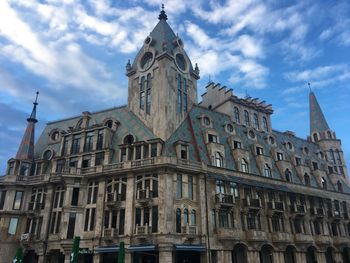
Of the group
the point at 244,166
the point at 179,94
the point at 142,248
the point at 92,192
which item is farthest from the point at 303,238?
the point at 92,192

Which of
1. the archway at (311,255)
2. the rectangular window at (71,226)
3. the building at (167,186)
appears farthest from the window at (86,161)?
the archway at (311,255)

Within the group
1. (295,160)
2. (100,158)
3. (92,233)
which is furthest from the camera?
(295,160)

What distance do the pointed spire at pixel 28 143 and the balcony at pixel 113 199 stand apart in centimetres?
1761

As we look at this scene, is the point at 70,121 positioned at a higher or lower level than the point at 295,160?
higher

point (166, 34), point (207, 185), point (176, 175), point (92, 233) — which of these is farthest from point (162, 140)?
point (166, 34)

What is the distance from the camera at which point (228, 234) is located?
39062mm

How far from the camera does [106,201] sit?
4091 cm

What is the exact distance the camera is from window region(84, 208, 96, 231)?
40491 millimetres

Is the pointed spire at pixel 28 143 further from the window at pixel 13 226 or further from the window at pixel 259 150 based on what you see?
the window at pixel 259 150

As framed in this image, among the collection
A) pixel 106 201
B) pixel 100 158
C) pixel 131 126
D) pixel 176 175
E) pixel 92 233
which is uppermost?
pixel 131 126

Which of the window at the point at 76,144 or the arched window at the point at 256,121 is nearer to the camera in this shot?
the window at the point at 76,144

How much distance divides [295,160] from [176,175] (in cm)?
2820

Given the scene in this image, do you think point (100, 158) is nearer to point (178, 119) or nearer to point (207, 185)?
point (178, 119)

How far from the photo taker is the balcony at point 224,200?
1597 inches
